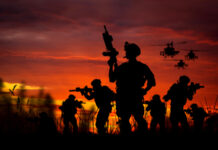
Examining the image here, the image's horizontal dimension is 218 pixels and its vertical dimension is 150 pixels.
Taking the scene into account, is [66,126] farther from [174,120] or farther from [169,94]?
[169,94]

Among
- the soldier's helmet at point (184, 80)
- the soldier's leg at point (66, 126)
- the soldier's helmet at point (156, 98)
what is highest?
the soldier's helmet at point (184, 80)

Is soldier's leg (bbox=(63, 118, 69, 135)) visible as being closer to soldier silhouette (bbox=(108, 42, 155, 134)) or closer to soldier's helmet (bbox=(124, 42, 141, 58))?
soldier silhouette (bbox=(108, 42, 155, 134))

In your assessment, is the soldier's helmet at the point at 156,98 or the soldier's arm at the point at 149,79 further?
the soldier's helmet at the point at 156,98

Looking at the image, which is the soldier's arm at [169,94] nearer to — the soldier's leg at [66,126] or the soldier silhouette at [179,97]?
the soldier silhouette at [179,97]

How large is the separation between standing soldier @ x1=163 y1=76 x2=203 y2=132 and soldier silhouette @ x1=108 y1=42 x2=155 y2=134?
2231 mm

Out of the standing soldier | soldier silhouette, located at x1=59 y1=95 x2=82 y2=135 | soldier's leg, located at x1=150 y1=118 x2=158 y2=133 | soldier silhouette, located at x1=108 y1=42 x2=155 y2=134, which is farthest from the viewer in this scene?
the standing soldier

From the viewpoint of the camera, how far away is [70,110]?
775cm

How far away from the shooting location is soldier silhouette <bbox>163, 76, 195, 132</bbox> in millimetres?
8225

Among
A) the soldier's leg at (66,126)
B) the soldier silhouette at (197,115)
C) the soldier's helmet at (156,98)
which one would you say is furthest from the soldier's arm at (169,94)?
the soldier's leg at (66,126)

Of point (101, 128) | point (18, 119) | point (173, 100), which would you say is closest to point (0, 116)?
point (18, 119)

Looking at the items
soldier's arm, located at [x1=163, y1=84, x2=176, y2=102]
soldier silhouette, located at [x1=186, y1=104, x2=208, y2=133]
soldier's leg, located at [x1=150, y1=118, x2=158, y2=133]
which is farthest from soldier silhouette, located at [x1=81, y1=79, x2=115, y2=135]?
soldier silhouette, located at [x1=186, y1=104, x2=208, y2=133]

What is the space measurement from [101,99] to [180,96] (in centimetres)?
239

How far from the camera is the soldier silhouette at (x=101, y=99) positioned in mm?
7074

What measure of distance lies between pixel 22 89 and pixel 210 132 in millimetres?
4840
